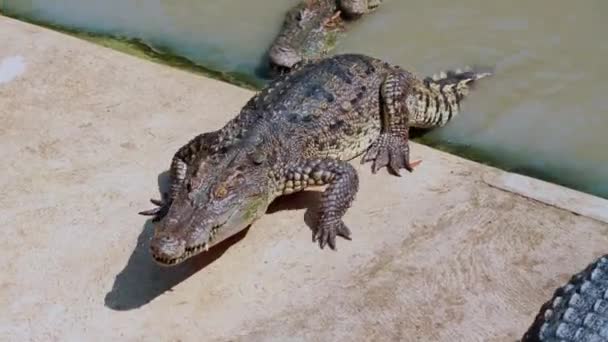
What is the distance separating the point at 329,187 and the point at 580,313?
1669mm

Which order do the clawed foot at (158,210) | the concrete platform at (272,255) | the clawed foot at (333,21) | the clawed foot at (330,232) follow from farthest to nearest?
the clawed foot at (333,21), the clawed foot at (158,210), the clawed foot at (330,232), the concrete platform at (272,255)

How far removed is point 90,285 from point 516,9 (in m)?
4.24

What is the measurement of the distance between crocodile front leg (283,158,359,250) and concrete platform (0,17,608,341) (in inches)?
2.9

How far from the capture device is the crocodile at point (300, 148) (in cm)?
432

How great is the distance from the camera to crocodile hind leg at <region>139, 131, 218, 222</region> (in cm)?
482

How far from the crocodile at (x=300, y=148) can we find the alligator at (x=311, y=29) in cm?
111

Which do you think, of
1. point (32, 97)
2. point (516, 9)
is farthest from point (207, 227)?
point (516, 9)

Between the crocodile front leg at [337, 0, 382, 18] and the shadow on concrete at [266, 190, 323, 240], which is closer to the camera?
the shadow on concrete at [266, 190, 323, 240]

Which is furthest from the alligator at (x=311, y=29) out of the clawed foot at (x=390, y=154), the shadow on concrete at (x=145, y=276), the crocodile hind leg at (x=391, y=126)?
the shadow on concrete at (x=145, y=276)

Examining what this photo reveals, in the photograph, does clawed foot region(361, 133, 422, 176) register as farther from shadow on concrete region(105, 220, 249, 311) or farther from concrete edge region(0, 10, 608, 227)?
shadow on concrete region(105, 220, 249, 311)

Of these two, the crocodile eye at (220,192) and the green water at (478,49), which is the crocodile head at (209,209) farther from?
the green water at (478,49)

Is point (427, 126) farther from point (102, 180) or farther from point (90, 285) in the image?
point (90, 285)

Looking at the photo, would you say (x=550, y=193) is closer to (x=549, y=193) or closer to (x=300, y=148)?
(x=549, y=193)

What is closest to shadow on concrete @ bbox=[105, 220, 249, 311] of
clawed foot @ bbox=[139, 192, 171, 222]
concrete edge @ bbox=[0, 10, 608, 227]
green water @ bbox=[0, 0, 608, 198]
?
clawed foot @ bbox=[139, 192, 171, 222]
